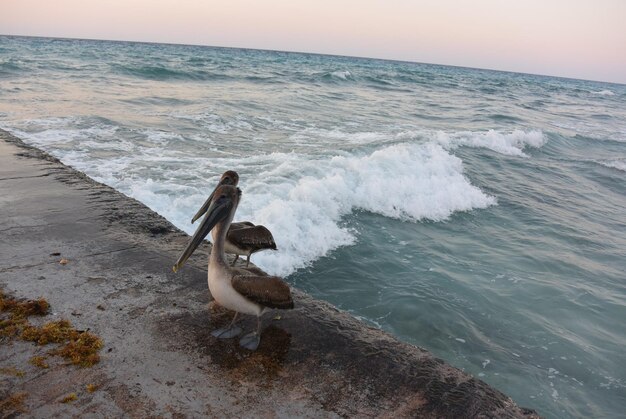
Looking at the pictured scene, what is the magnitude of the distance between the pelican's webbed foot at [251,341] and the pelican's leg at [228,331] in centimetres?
9

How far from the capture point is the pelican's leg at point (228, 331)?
11.1ft

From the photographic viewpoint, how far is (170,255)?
4.57m

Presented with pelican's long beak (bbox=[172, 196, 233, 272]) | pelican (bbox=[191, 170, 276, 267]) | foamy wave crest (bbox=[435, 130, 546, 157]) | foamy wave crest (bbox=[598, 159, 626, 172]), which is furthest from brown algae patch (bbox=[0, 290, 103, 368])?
foamy wave crest (bbox=[598, 159, 626, 172])

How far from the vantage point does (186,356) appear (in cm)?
318

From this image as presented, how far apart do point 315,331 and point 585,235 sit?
30.8ft

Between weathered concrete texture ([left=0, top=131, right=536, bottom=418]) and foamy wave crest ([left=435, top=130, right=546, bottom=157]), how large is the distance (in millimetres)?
14399

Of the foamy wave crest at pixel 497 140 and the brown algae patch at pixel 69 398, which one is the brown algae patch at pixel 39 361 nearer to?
the brown algae patch at pixel 69 398

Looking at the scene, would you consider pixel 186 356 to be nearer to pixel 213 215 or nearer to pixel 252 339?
pixel 252 339

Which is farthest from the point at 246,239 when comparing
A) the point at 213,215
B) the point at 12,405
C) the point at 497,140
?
the point at 497,140

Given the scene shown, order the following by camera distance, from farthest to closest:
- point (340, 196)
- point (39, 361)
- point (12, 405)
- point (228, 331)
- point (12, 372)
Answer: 1. point (340, 196)
2. point (228, 331)
3. point (39, 361)
4. point (12, 372)
5. point (12, 405)

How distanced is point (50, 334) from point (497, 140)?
19247mm

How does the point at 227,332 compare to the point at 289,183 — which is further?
the point at 289,183

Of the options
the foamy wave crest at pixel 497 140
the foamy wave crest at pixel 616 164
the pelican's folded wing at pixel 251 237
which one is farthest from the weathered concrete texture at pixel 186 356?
the foamy wave crest at pixel 616 164

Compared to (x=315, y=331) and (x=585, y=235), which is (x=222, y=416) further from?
(x=585, y=235)
